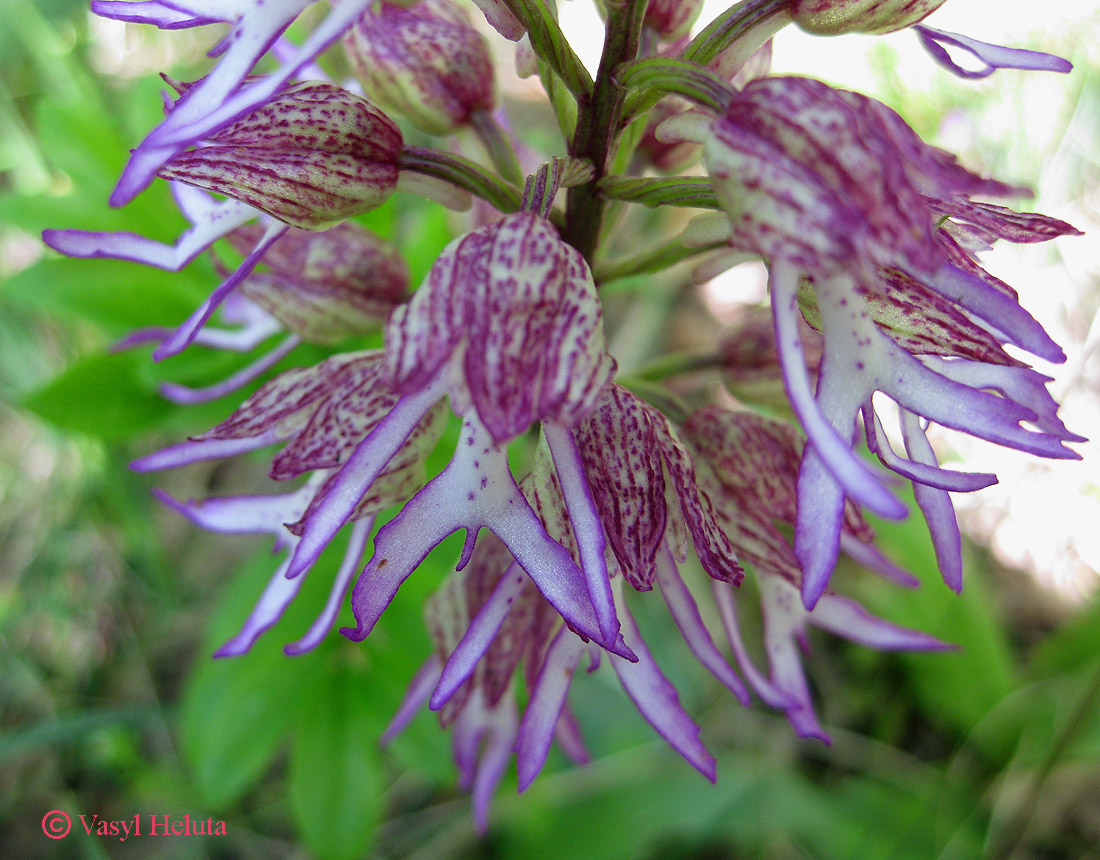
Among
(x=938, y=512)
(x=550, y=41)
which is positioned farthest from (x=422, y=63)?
(x=938, y=512)

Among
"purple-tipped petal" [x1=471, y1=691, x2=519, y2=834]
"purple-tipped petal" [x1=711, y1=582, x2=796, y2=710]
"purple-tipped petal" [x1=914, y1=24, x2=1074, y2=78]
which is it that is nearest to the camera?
"purple-tipped petal" [x1=914, y1=24, x2=1074, y2=78]

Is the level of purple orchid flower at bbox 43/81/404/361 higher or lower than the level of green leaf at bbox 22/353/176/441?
higher

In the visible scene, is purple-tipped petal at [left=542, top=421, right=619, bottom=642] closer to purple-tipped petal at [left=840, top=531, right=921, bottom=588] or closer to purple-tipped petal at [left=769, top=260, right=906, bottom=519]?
purple-tipped petal at [left=769, top=260, right=906, bottom=519]

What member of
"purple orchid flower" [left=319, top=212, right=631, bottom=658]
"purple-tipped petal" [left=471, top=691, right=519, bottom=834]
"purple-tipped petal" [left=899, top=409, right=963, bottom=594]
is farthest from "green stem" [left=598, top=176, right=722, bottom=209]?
"purple-tipped petal" [left=471, top=691, right=519, bottom=834]

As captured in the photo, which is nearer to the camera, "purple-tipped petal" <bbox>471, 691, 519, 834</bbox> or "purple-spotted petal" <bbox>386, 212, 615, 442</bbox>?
"purple-spotted petal" <bbox>386, 212, 615, 442</bbox>

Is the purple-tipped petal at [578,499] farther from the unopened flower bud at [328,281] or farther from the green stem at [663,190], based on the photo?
the unopened flower bud at [328,281]

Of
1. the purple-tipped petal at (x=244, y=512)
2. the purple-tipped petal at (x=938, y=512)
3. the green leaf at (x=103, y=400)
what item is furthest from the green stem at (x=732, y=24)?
the green leaf at (x=103, y=400)

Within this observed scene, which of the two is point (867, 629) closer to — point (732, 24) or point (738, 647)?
point (738, 647)
